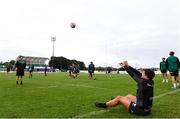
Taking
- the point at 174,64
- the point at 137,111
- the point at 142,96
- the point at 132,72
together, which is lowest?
the point at 137,111

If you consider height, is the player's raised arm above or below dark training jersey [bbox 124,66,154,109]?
above

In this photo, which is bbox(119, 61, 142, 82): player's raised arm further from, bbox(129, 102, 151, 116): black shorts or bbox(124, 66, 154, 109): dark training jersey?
bbox(129, 102, 151, 116): black shorts

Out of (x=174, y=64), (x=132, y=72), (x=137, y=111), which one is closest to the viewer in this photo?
(x=137, y=111)

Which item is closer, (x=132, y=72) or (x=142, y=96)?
(x=142, y=96)

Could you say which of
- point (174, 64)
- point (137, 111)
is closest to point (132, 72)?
point (137, 111)

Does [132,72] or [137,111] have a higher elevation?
[132,72]

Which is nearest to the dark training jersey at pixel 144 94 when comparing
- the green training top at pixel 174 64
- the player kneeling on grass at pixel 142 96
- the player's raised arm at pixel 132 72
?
the player kneeling on grass at pixel 142 96

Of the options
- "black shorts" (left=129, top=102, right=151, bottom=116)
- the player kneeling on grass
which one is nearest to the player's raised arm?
the player kneeling on grass

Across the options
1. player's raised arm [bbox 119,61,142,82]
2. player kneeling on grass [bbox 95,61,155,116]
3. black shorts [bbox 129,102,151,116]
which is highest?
player's raised arm [bbox 119,61,142,82]

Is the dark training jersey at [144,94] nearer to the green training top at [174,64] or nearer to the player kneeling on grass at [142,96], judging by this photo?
the player kneeling on grass at [142,96]

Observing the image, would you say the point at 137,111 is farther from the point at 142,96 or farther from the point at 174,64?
the point at 174,64

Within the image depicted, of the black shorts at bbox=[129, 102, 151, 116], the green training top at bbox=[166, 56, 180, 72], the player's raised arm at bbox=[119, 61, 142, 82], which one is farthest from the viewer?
the green training top at bbox=[166, 56, 180, 72]

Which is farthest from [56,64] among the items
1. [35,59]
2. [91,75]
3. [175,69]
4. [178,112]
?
[178,112]

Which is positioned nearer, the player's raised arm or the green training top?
the player's raised arm
